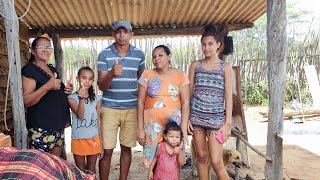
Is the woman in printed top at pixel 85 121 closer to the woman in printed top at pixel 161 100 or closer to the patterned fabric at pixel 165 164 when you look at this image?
the woman in printed top at pixel 161 100

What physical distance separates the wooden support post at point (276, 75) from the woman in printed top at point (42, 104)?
204 centimetres

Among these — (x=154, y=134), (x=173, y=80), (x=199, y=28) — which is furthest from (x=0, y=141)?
(x=199, y=28)

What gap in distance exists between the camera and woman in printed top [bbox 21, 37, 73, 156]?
8.69 ft

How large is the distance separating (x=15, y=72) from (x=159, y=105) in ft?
4.03

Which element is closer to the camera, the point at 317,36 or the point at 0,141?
the point at 0,141

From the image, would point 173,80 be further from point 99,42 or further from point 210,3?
point 99,42

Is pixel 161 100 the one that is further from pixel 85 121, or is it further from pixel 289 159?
pixel 289 159

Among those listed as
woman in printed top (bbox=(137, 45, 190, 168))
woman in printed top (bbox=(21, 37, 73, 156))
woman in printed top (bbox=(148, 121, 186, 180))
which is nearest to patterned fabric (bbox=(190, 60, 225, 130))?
woman in printed top (bbox=(137, 45, 190, 168))

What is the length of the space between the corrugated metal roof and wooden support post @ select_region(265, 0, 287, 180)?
1.82 m

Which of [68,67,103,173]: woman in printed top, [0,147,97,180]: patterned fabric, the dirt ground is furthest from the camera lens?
the dirt ground

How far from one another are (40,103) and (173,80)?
1.17 metres

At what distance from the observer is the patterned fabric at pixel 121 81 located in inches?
124

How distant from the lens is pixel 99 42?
28.9 feet

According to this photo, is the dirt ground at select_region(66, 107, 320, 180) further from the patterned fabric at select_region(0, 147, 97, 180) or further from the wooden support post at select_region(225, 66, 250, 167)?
the patterned fabric at select_region(0, 147, 97, 180)
